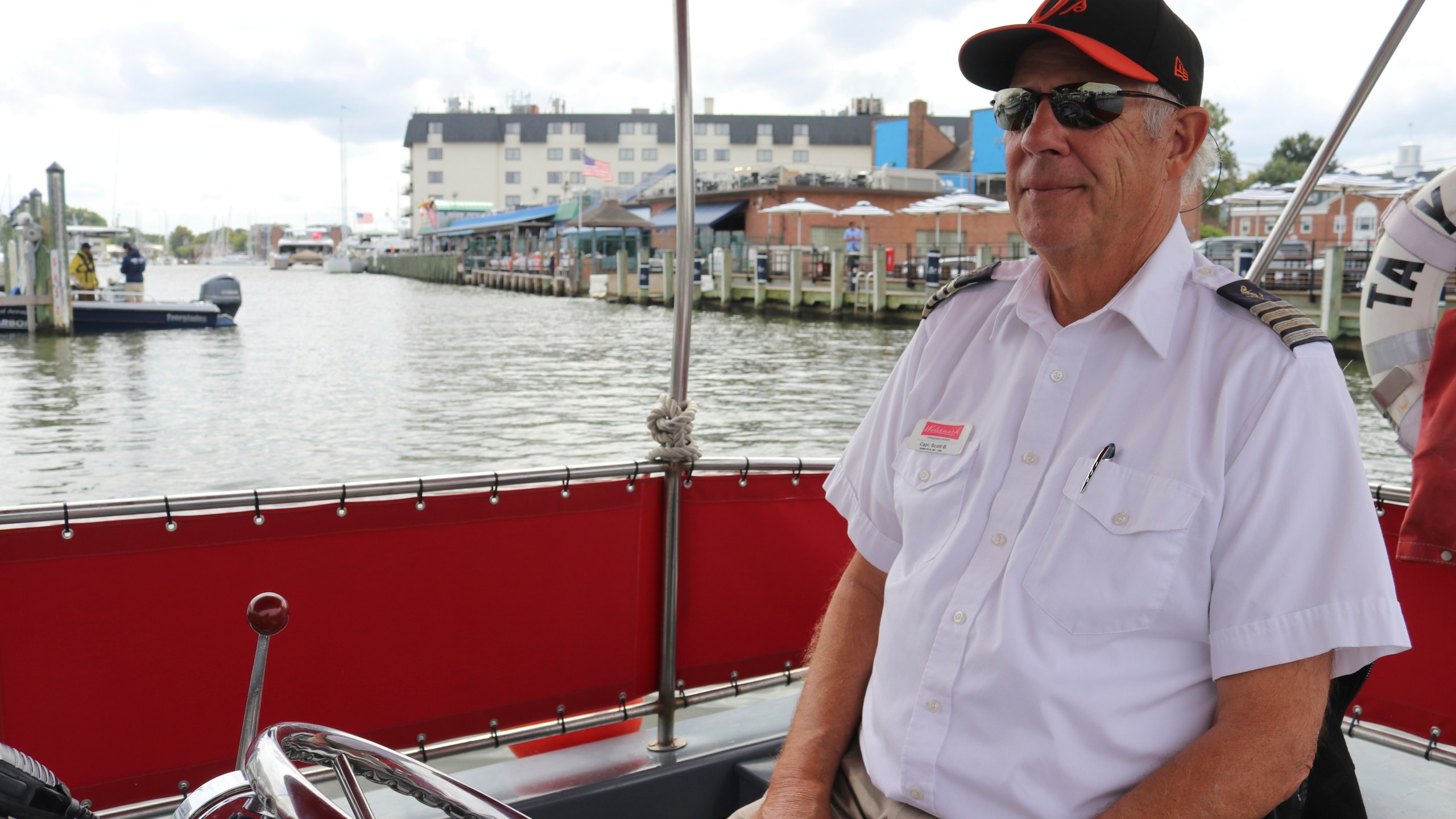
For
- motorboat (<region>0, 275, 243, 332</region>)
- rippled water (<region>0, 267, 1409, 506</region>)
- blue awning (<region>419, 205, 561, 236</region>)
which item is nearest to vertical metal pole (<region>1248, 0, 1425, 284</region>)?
rippled water (<region>0, 267, 1409, 506</region>)

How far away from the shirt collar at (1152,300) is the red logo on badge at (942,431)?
154 millimetres

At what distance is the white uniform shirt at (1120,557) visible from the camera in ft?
3.67

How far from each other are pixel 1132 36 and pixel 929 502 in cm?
58

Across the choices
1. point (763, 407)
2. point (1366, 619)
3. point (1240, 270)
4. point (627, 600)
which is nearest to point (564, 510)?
point (627, 600)

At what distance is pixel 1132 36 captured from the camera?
1.27 m

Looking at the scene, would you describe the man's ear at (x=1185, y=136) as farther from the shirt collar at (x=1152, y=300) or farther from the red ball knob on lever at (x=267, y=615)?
the red ball knob on lever at (x=267, y=615)

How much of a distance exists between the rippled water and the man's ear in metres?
5.25

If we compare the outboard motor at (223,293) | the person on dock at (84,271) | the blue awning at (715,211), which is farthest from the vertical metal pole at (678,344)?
the blue awning at (715,211)

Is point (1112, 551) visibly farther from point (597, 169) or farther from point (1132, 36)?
point (597, 169)

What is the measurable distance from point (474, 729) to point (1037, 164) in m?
1.47

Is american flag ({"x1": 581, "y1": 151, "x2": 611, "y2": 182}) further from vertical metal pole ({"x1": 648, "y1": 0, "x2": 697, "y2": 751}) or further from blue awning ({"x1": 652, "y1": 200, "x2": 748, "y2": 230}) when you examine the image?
vertical metal pole ({"x1": 648, "y1": 0, "x2": 697, "y2": 751})

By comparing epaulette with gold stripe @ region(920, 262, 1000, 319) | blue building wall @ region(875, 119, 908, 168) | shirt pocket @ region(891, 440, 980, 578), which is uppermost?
blue building wall @ region(875, 119, 908, 168)

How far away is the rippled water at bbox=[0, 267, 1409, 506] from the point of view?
10.5 meters

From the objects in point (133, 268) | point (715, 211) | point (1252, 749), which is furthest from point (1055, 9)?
point (715, 211)
